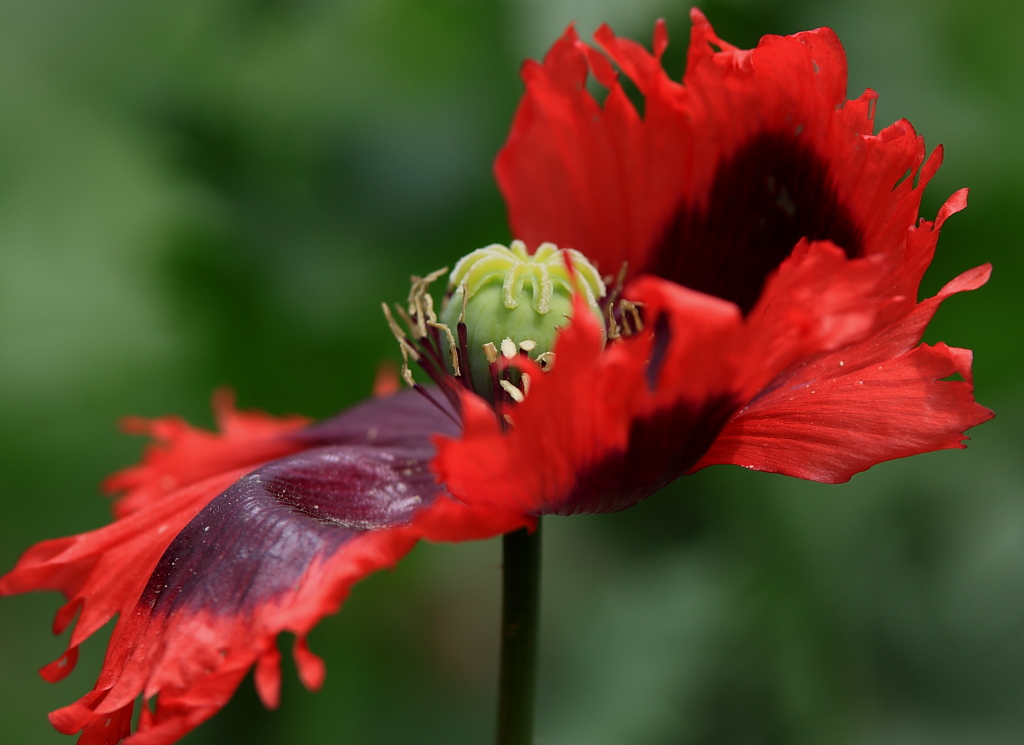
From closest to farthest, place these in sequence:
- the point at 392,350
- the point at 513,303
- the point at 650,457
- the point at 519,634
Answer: the point at 650,457
the point at 519,634
the point at 513,303
the point at 392,350

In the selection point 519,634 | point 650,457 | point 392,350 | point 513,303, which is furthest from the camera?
point 392,350

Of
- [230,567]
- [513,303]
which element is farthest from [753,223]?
[230,567]

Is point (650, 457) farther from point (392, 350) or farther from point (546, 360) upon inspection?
point (392, 350)

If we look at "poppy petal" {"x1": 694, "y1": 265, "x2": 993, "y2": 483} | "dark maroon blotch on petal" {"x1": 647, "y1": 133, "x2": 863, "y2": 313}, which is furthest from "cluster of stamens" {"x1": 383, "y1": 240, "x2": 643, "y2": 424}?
"poppy petal" {"x1": 694, "y1": 265, "x2": 993, "y2": 483}

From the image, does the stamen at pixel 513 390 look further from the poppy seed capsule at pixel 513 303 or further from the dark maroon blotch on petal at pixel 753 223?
the dark maroon blotch on petal at pixel 753 223

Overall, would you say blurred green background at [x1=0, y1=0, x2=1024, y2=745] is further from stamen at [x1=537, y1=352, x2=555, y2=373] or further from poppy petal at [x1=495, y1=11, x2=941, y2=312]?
stamen at [x1=537, y1=352, x2=555, y2=373]

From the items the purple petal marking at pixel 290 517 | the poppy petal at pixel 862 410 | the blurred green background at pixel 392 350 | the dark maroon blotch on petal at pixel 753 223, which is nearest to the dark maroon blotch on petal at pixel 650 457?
the poppy petal at pixel 862 410

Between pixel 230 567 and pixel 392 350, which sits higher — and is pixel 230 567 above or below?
above
